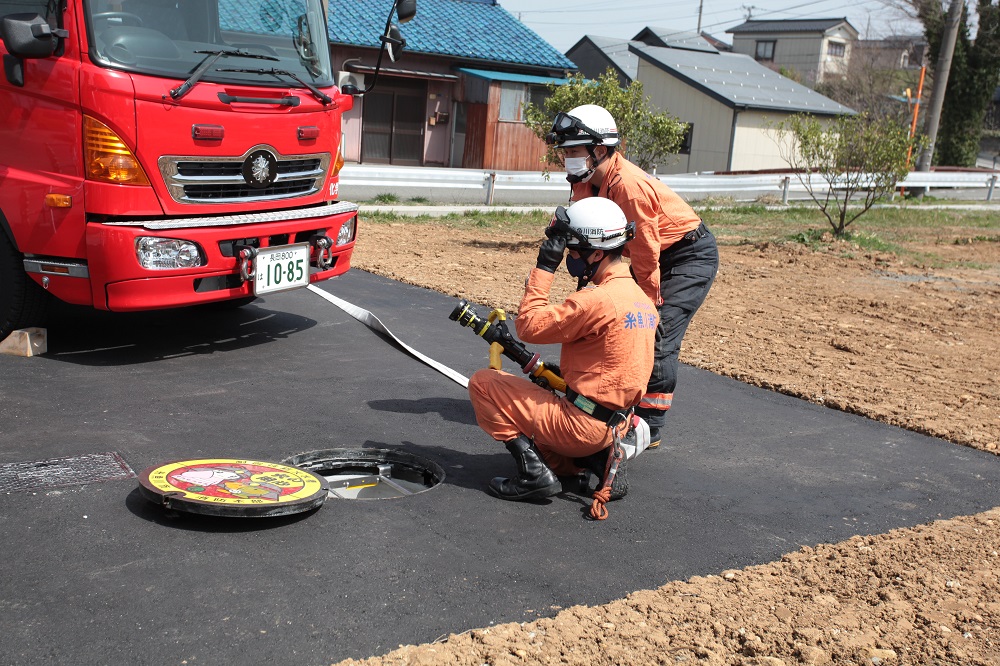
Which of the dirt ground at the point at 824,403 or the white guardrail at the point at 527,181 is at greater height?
the white guardrail at the point at 527,181

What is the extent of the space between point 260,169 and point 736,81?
111 ft

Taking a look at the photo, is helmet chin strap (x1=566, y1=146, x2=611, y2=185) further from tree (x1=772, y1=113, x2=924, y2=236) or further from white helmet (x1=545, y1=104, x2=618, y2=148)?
tree (x1=772, y1=113, x2=924, y2=236)

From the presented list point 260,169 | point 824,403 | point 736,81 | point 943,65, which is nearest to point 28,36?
point 260,169

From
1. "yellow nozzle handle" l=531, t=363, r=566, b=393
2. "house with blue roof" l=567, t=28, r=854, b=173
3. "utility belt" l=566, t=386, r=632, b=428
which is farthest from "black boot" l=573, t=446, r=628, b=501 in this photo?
"house with blue roof" l=567, t=28, r=854, b=173

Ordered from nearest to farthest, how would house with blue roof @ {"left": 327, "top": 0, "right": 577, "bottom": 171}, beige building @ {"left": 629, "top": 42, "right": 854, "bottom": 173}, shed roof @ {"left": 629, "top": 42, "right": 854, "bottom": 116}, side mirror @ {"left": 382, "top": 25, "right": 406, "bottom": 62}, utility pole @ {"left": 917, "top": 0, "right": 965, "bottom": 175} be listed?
side mirror @ {"left": 382, "top": 25, "right": 406, "bottom": 62}, utility pole @ {"left": 917, "top": 0, "right": 965, "bottom": 175}, house with blue roof @ {"left": 327, "top": 0, "right": 577, "bottom": 171}, beige building @ {"left": 629, "top": 42, "right": 854, "bottom": 173}, shed roof @ {"left": 629, "top": 42, "right": 854, "bottom": 116}

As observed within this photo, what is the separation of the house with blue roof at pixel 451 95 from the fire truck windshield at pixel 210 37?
20057 mm

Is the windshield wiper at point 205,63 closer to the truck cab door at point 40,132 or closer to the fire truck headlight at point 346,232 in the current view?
the truck cab door at point 40,132

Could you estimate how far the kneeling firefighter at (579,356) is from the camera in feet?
14.6

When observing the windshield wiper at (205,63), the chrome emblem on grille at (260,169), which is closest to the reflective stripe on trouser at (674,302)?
the chrome emblem on grille at (260,169)

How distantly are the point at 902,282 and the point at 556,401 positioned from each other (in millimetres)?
9447

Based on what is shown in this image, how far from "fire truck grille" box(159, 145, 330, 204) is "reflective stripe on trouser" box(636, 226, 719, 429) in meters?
2.76

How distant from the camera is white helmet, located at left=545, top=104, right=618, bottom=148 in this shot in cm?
531

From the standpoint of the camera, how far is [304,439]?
17.4 feet

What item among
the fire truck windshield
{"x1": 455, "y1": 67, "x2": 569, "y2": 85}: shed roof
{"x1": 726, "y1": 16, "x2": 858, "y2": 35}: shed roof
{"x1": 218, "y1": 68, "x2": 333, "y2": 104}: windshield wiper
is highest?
{"x1": 726, "y1": 16, "x2": 858, "y2": 35}: shed roof
